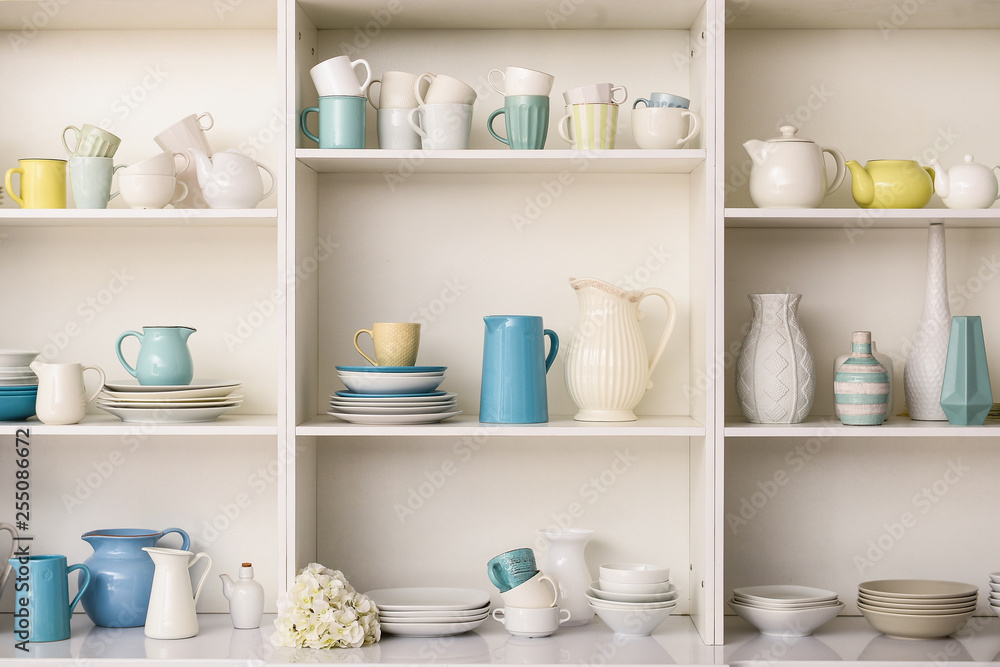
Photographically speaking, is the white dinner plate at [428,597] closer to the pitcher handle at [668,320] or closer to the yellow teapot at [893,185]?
the pitcher handle at [668,320]

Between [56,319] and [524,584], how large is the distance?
1.16 metres

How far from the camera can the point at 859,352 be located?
1727 millimetres

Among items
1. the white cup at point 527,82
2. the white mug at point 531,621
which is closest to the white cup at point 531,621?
the white mug at point 531,621

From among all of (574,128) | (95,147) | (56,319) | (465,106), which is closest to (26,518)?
(56,319)

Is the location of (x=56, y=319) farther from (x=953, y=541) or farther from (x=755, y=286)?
(x=953, y=541)

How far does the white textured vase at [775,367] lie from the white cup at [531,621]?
54 centimetres

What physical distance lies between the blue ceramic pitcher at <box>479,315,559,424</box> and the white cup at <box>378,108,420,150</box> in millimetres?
381

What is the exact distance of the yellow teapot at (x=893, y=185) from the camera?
1703 millimetres

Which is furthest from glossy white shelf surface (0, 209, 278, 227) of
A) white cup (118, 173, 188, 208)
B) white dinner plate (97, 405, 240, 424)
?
white dinner plate (97, 405, 240, 424)

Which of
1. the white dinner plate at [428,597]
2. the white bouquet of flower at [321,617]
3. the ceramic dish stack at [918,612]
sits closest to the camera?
the white bouquet of flower at [321,617]

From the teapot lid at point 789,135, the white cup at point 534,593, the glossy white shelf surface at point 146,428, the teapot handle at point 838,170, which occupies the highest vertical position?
the teapot lid at point 789,135

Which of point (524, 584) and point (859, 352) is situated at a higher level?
point (859, 352)

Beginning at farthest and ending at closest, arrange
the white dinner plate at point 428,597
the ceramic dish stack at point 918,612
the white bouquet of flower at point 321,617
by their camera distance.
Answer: the white dinner plate at point 428,597
the ceramic dish stack at point 918,612
the white bouquet of flower at point 321,617

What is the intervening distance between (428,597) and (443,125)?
947mm
